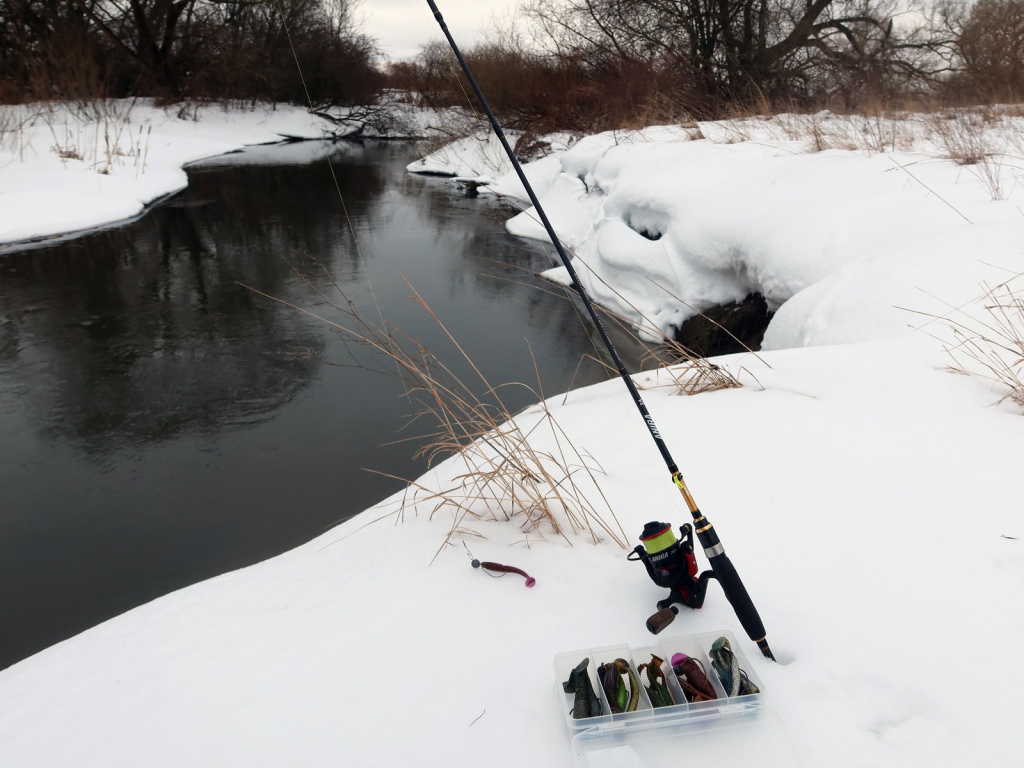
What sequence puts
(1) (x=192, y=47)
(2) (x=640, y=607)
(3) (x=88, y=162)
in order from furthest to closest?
(1) (x=192, y=47) → (3) (x=88, y=162) → (2) (x=640, y=607)

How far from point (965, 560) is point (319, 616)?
1348 mm

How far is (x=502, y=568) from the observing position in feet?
4.96

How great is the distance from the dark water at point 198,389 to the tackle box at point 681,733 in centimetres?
181

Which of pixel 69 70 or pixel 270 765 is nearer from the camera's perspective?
pixel 270 765

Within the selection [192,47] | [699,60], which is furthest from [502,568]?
[192,47]

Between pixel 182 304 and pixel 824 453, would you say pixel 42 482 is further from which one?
pixel 824 453

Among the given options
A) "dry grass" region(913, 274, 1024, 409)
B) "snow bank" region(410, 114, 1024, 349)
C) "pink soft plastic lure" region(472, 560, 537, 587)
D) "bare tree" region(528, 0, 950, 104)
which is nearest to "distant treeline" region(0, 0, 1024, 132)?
"bare tree" region(528, 0, 950, 104)

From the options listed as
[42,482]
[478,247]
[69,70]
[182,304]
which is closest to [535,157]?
[478,247]

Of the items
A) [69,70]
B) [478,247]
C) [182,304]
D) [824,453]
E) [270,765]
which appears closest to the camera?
[270,765]

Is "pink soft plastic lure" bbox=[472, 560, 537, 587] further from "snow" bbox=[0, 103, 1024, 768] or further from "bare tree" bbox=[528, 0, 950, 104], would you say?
"bare tree" bbox=[528, 0, 950, 104]

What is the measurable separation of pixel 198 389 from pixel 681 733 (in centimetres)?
344

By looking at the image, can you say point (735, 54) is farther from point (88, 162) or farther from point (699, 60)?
point (88, 162)

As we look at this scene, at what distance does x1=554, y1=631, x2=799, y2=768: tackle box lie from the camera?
1.00 metres

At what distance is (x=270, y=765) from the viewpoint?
1.08m
